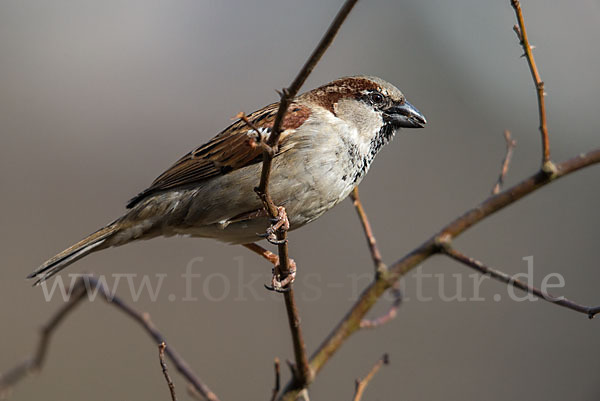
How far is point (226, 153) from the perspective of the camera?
2750 millimetres

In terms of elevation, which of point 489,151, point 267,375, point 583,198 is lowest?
point 583,198

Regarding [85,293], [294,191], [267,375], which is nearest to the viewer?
[85,293]

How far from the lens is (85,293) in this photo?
1.27m

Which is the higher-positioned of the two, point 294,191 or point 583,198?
point 294,191

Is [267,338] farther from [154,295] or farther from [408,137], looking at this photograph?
[408,137]

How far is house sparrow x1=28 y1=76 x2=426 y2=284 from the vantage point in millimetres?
2525

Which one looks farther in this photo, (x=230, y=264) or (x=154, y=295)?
(x=230, y=264)

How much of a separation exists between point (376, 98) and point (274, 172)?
687mm

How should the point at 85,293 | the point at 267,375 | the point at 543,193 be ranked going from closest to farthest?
the point at 85,293, the point at 267,375, the point at 543,193

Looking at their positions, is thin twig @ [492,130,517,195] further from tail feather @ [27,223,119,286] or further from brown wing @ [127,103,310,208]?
tail feather @ [27,223,119,286]

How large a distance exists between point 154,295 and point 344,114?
2780mm

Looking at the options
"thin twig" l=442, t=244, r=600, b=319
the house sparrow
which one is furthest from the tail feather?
"thin twig" l=442, t=244, r=600, b=319

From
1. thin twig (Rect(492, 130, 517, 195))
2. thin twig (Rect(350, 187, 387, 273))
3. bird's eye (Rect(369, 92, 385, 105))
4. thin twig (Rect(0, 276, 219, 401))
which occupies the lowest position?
thin twig (Rect(492, 130, 517, 195))

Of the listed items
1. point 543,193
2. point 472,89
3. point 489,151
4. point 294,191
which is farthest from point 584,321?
point 472,89
